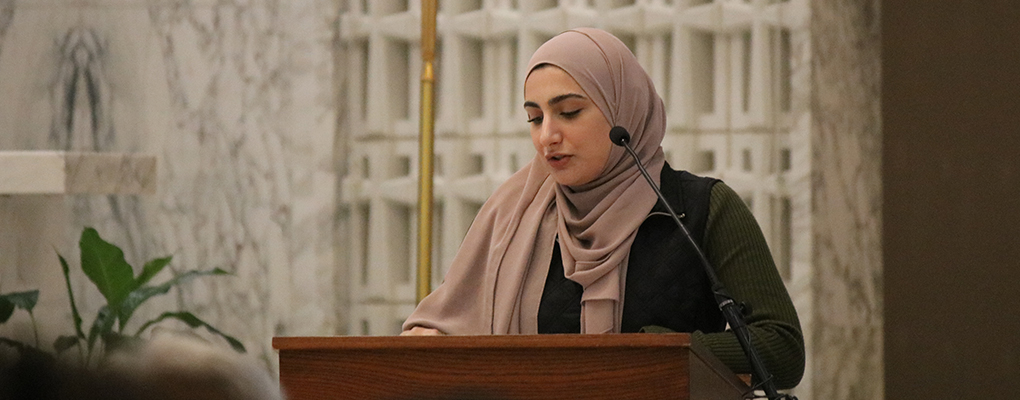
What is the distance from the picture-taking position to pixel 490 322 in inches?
88.0

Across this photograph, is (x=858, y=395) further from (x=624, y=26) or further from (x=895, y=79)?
(x=624, y=26)

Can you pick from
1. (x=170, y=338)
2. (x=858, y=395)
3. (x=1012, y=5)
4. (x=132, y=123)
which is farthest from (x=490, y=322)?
(x=132, y=123)

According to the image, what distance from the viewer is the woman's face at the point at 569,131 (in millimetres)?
2242

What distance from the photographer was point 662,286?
7.06 ft

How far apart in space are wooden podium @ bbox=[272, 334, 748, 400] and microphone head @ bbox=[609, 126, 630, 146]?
487 mm

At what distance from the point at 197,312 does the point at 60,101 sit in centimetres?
98

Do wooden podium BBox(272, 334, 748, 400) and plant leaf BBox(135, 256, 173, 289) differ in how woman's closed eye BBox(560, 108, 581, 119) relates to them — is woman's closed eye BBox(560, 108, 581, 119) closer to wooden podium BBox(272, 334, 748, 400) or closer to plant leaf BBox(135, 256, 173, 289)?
wooden podium BBox(272, 334, 748, 400)

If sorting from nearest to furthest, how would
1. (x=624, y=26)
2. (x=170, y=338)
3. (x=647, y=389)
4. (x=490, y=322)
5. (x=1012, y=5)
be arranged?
(x=170, y=338)
(x=647, y=389)
(x=490, y=322)
(x=1012, y=5)
(x=624, y=26)

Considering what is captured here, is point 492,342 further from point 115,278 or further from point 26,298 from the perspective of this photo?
point 115,278

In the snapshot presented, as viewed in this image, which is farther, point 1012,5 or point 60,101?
point 60,101

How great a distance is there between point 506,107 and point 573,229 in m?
2.13

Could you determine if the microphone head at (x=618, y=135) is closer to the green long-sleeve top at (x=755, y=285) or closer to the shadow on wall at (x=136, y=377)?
the green long-sleeve top at (x=755, y=285)

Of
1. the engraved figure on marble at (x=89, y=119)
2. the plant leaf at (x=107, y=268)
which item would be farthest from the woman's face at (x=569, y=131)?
the engraved figure on marble at (x=89, y=119)

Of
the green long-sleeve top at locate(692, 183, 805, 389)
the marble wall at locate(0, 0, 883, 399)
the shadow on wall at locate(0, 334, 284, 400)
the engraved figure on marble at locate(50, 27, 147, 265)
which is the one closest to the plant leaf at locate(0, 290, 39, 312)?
the marble wall at locate(0, 0, 883, 399)
